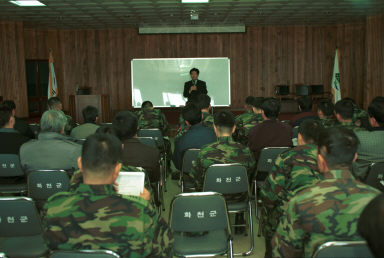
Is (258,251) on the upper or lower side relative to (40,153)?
lower

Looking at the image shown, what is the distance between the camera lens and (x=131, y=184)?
6.86 ft

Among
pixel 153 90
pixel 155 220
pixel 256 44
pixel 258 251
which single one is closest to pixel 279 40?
pixel 256 44

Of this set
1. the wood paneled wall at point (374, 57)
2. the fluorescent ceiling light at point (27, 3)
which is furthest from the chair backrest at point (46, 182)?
the wood paneled wall at point (374, 57)

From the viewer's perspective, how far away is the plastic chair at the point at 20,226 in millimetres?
2389

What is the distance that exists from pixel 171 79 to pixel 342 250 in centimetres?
1133

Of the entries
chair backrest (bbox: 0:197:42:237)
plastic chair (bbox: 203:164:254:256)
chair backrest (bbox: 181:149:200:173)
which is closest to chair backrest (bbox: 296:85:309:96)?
chair backrest (bbox: 181:149:200:173)

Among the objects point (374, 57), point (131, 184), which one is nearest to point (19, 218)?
point (131, 184)

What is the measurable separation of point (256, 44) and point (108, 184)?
11.7 meters

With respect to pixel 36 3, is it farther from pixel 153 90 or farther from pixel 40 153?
pixel 40 153

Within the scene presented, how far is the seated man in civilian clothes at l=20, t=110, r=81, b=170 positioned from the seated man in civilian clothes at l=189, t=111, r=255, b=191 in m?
1.10

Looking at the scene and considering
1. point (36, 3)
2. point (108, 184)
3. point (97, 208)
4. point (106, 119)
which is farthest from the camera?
point (106, 119)

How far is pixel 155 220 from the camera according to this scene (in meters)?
1.80

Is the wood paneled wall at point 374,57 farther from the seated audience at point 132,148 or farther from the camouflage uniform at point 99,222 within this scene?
the camouflage uniform at point 99,222

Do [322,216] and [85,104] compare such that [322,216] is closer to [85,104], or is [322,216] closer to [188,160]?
[188,160]
